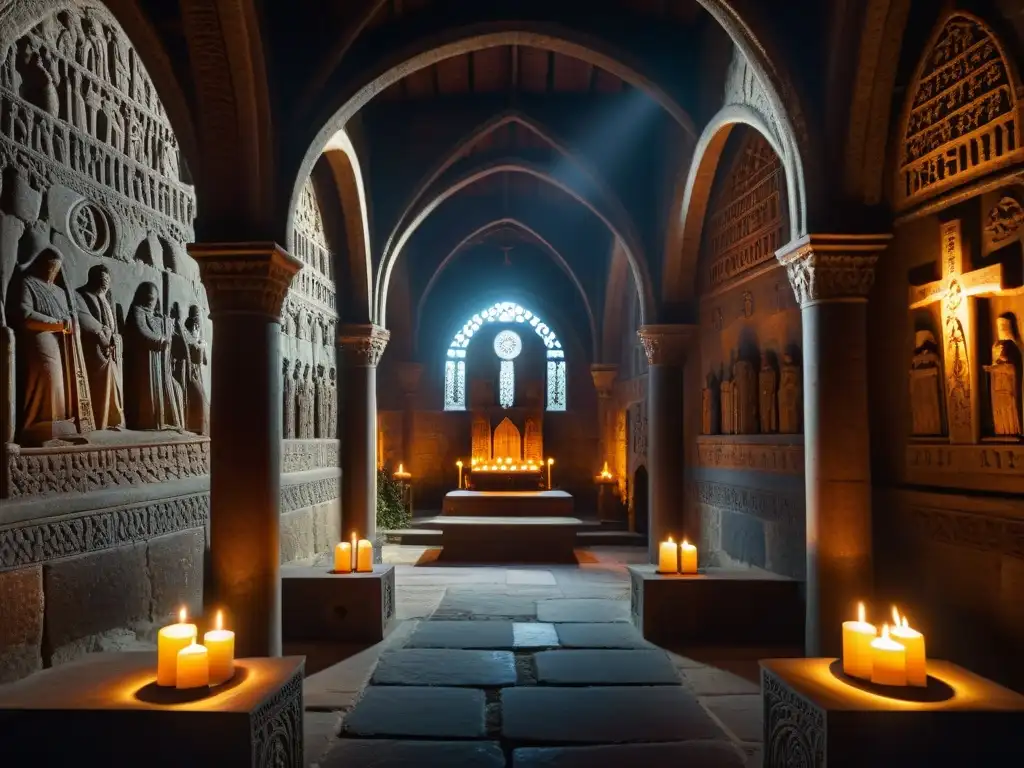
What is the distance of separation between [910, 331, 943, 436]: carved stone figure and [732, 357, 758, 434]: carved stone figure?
2489mm

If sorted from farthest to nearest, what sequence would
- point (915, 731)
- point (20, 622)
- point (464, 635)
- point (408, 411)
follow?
point (408, 411)
point (464, 635)
point (20, 622)
point (915, 731)

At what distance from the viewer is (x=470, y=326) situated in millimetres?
19031

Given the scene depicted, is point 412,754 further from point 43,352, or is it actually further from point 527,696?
point 43,352

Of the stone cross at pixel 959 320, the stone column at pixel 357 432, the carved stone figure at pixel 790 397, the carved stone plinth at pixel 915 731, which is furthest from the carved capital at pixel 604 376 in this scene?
the carved stone plinth at pixel 915 731

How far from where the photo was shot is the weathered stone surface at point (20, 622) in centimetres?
421

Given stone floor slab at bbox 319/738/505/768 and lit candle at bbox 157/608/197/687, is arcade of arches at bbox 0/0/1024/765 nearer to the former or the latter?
lit candle at bbox 157/608/197/687

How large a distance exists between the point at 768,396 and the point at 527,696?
4.03 meters

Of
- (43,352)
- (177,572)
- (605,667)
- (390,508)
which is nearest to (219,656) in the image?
(43,352)

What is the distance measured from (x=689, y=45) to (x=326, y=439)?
21.2ft

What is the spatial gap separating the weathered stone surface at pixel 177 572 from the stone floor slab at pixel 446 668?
177 cm

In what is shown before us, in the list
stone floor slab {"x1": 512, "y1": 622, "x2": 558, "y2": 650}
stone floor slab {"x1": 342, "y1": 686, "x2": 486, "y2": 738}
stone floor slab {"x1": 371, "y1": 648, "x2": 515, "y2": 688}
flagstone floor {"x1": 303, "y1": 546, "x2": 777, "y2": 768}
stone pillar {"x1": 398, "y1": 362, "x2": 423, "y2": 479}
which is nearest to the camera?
flagstone floor {"x1": 303, "y1": 546, "x2": 777, "y2": 768}

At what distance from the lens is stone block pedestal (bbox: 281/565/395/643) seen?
257 inches

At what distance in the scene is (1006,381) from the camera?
448cm

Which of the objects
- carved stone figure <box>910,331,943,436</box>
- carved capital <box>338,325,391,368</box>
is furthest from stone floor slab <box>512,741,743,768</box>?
carved capital <box>338,325,391,368</box>
